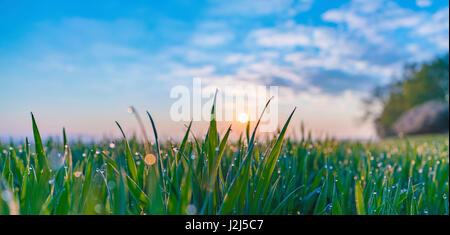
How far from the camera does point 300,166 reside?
1.59 metres

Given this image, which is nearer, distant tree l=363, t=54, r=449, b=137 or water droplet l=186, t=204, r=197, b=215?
water droplet l=186, t=204, r=197, b=215

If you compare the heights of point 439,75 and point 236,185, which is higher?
point 439,75

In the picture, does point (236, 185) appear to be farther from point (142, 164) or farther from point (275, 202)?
point (142, 164)

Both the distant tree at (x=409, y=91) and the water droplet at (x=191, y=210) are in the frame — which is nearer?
the water droplet at (x=191, y=210)

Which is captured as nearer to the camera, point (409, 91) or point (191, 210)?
point (191, 210)

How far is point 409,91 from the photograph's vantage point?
15.1 meters

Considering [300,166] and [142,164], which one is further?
[300,166]

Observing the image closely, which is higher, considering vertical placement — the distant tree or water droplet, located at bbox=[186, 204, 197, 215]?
the distant tree

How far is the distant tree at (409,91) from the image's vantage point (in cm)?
1410

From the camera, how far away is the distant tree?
14102mm

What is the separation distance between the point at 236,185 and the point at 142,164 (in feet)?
1.55

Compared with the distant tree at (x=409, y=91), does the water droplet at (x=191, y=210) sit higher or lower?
lower
